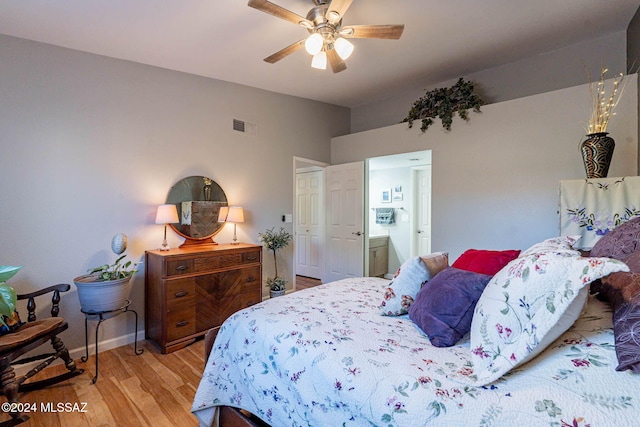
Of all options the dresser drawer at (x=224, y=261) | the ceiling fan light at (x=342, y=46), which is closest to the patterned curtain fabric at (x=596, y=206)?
the ceiling fan light at (x=342, y=46)

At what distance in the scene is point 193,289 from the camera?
290 centimetres

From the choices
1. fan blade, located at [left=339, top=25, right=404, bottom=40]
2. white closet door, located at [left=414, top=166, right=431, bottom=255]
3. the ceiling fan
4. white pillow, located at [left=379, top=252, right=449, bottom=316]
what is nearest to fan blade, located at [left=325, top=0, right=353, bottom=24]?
the ceiling fan

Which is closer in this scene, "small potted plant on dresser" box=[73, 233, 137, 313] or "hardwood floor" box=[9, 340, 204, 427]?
"hardwood floor" box=[9, 340, 204, 427]

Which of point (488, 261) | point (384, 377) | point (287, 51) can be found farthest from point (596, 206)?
point (287, 51)

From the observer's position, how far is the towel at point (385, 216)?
215 inches

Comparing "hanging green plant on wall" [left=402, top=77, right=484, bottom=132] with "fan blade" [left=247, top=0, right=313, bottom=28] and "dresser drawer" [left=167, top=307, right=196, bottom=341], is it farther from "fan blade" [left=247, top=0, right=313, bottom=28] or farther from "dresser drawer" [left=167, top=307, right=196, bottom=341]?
"dresser drawer" [left=167, top=307, right=196, bottom=341]

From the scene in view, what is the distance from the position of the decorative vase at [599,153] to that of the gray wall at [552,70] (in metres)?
1.22

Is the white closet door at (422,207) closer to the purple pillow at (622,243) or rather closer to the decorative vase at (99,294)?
the purple pillow at (622,243)

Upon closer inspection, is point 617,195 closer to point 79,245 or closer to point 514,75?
point 514,75

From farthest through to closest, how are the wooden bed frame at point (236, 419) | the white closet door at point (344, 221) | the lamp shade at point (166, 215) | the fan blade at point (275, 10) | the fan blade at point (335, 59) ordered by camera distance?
1. the white closet door at point (344, 221)
2. the lamp shade at point (166, 215)
3. the fan blade at point (335, 59)
4. the fan blade at point (275, 10)
5. the wooden bed frame at point (236, 419)

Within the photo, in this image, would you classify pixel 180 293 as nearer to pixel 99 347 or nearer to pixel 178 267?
pixel 178 267

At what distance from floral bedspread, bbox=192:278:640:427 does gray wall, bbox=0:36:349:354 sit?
2.02 metres

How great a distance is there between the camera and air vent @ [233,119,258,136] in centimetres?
378

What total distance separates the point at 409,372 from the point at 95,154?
3192mm
